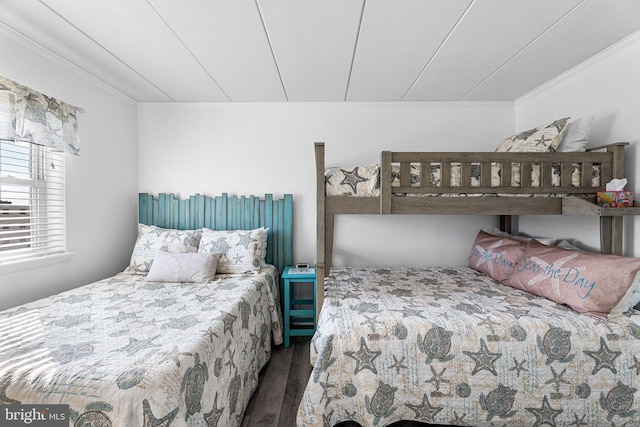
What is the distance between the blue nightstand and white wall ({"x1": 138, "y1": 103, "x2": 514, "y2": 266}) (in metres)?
0.35

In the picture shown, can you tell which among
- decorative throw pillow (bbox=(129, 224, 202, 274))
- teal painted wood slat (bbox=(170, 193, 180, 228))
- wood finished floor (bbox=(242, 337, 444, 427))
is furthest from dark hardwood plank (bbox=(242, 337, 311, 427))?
teal painted wood slat (bbox=(170, 193, 180, 228))

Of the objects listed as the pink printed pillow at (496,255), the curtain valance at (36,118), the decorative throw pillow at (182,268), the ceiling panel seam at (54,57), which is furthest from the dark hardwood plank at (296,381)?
the ceiling panel seam at (54,57)

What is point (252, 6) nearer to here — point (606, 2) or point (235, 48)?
point (235, 48)

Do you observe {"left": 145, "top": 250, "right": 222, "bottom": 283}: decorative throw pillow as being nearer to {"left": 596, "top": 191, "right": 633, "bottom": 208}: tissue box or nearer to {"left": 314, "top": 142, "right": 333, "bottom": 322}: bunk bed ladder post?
{"left": 314, "top": 142, "right": 333, "bottom": 322}: bunk bed ladder post

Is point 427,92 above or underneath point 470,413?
above

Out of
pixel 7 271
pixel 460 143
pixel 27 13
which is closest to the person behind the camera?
pixel 27 13

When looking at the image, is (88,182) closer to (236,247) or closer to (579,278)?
(236,247)

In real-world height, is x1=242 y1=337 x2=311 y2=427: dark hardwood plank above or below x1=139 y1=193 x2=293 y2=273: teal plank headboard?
below

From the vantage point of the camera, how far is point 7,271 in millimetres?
1691

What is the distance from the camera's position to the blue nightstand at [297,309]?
242cm

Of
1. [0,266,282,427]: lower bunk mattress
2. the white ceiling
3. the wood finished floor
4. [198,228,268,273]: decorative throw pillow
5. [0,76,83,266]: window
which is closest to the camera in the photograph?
[0,266,282,427]: lower bunk mattress

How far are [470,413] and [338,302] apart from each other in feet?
2.77

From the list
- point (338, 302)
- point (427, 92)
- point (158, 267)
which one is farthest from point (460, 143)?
point (158, 267)

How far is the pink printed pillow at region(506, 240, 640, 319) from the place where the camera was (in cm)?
141
